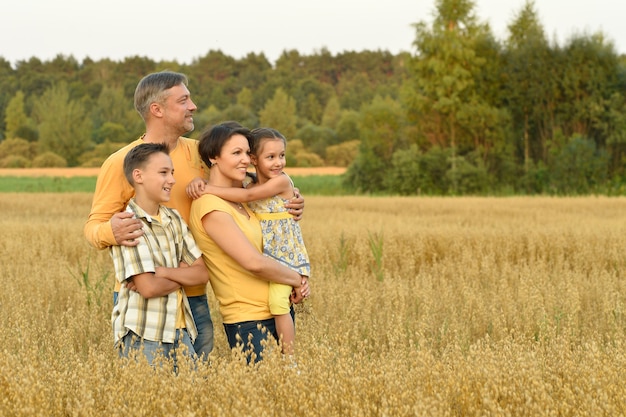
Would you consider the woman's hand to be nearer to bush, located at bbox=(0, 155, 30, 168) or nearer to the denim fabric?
the denim fabric

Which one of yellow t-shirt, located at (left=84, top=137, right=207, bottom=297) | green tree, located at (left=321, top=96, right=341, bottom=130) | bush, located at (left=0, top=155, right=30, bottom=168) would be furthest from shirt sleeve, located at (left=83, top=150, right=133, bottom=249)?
green tree, located at (left=321, top=96, right=341, bottom=130)

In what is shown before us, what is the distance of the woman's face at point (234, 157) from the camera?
3.77 metres

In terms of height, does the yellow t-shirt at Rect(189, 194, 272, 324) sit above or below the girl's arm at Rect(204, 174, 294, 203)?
below

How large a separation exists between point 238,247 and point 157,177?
0.52 m

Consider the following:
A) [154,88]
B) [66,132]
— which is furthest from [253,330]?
[66,132]

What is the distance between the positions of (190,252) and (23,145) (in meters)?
61.0

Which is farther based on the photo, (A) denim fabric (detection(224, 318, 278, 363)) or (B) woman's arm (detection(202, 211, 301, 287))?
(A) denim fabric (detection(224, 318, 278, 363))

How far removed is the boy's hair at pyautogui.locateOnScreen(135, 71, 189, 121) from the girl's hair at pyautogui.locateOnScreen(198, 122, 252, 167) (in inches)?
11.5

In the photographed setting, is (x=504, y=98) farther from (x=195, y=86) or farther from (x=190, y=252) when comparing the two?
(x=195, y=86)

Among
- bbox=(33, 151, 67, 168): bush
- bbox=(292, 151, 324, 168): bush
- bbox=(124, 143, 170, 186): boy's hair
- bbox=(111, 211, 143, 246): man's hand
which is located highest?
bbox=(124, 143, 170, 186): boy's hair

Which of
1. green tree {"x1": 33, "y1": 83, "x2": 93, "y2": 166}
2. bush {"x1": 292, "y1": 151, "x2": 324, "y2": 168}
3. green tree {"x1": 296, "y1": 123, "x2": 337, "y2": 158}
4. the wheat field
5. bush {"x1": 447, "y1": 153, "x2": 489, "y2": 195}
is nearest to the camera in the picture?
the wheat field

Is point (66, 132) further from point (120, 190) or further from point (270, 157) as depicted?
point (270, 157)

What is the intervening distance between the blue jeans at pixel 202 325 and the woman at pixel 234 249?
13cm

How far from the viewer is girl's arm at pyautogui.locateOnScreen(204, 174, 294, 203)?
150 inches
